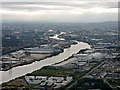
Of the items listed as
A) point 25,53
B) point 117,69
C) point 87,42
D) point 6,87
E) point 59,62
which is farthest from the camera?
point 87,42

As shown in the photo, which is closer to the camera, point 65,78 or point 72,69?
point 65,78

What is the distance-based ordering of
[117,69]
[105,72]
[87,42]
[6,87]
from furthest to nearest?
[87,42] < [117,69] < [105,72] < [6,87]

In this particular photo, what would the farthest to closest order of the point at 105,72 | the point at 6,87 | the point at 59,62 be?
the point at 59,62 → the point at 105,72 → the point at 6,87

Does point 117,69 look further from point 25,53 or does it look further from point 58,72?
point 25,53

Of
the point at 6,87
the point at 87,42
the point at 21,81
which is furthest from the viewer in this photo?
the point at 87,42

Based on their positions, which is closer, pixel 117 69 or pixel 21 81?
pixel 21 81

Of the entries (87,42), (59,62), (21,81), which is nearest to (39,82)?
(21,81)

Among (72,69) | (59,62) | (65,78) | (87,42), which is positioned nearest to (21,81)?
(65,78)

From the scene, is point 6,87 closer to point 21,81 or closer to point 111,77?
point 21,81
